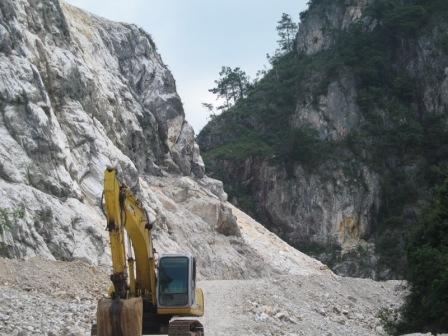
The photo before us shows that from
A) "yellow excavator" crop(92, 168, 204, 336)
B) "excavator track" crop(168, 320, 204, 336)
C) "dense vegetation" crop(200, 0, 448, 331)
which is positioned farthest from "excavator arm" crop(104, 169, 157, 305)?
"dense vegetation" crop(200, 0, 448, 331)

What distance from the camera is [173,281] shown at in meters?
10.6

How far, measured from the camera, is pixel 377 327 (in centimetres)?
2255

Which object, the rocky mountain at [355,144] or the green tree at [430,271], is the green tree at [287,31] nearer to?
the rocky mountain at [355,144]

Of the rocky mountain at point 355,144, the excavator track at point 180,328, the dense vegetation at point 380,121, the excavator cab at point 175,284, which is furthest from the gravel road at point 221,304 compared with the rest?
the rocky mountain at point 355,144

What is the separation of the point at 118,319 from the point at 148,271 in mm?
2777

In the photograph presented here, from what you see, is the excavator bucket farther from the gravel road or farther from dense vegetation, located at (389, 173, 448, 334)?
dense vegetation, located at (389, 173, 448, 334)

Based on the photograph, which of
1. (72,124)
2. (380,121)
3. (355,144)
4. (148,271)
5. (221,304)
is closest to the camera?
(148,271)

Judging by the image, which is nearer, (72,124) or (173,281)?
(173,281)

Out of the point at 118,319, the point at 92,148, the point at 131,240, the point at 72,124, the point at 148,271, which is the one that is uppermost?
the point at 72,124

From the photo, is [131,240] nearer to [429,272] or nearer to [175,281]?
[175,281]

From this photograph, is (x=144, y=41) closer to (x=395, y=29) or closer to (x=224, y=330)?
(x=395, y=29)

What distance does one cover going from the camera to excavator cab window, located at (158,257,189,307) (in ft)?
34.6

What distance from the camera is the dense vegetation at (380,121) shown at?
62656 mm

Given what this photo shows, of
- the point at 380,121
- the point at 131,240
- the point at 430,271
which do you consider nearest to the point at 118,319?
the point at 131,240
